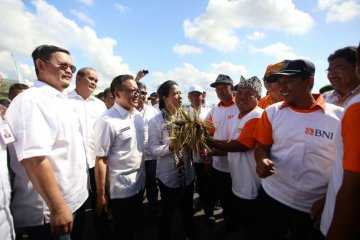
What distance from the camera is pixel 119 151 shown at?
2801mm

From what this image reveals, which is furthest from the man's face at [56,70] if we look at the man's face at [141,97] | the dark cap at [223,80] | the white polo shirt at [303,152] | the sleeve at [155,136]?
the dark cap at [223,80]

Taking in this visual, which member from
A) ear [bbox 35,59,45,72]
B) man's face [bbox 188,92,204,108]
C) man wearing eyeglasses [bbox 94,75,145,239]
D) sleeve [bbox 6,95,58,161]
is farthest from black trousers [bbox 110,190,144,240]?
man's face [bbox 188,92,204,108]

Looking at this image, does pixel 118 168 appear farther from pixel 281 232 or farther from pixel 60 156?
pixel 281 232

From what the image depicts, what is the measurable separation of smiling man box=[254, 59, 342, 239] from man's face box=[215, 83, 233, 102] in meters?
1.92

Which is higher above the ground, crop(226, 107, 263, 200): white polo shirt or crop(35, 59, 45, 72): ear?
crop(35, 59, 45, 72): ear

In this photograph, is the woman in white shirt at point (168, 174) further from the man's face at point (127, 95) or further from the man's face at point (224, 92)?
the man's face at point (224, 92)

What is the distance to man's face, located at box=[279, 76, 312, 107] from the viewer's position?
7.16ft

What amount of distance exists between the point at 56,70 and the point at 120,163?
4.35ft

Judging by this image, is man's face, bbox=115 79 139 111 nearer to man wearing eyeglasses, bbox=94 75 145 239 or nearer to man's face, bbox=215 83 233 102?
man wearing eyeglasses, bbox=94 75 145 239

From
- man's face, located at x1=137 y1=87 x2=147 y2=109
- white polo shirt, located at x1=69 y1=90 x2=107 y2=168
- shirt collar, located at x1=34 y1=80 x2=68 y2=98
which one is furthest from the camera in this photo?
man's face, located at x1=137 y1=87 x2=147 y2=109

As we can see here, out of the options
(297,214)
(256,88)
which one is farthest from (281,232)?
(256,88)

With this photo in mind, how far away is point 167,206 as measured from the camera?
A: 3.02m

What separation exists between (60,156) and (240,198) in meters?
2.33

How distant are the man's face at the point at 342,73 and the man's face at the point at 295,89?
1.08 metres
